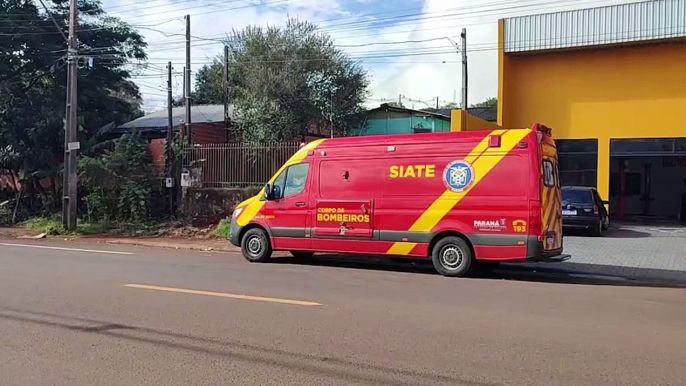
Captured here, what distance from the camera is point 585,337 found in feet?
21.9

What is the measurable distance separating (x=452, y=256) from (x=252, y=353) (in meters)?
6.19

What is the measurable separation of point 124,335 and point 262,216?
23.0ft

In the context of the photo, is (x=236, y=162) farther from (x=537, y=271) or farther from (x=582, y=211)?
(x=537, y=271)

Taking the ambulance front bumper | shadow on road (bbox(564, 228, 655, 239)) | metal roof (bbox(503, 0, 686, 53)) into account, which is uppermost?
metal roof (bbox(503, 0, 686, 53))

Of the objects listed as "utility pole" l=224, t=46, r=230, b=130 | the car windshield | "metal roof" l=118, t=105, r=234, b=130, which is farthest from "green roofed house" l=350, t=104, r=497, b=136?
the car windshield

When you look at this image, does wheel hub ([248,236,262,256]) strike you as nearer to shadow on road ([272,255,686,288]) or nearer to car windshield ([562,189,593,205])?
shadow on road ([272,255,686,288])

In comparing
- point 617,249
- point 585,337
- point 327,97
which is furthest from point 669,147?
point 585,337

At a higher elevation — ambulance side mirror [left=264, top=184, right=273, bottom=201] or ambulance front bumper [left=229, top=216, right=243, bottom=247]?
ambulance side mirror [left=264, top=184, right=273, bottom=201]

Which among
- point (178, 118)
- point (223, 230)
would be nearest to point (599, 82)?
point (223, 230)

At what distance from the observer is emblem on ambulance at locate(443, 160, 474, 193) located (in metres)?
11.3

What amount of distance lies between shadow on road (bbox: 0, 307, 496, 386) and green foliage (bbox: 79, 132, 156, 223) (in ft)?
46.8

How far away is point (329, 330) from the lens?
6.83m

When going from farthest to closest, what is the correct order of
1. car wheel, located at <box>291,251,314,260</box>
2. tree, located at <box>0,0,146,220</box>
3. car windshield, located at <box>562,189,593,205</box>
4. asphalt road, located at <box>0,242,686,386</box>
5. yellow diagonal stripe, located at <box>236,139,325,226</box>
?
tree, located at <box>0,0,146,220</box>, car windshield, located at <box>562,189,593,205</box>, car wheel, located at <box>291,251,314,260</box>, yellow diagonal stripe, located at <box>236,139,325,226</box>, asphalt road, located at <box>0,242,686,386</box>

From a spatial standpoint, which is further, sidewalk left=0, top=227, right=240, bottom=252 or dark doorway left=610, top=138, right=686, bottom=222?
dark doorway left=610, top=138, right=686, bottom=222
